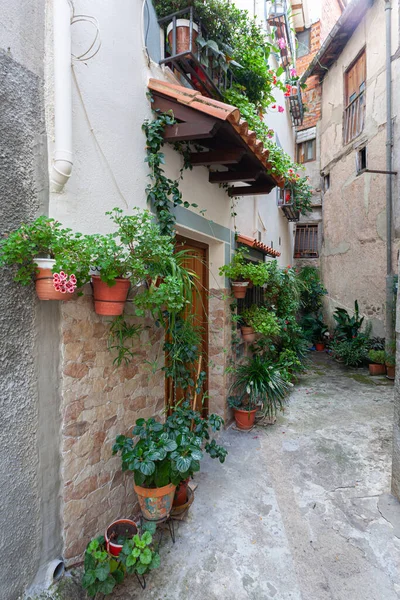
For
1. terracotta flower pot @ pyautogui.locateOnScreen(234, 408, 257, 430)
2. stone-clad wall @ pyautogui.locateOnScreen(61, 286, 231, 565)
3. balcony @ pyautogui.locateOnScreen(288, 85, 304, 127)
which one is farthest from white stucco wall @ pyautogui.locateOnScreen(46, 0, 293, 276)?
balcony @ pyautogui.locateOnScreen(288, 85, 304, 127)

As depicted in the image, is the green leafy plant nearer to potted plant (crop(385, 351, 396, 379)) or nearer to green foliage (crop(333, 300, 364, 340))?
potted plant (crop(385, 351, 396, 379))

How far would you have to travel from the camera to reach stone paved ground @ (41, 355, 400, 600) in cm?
210

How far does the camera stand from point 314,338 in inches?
389

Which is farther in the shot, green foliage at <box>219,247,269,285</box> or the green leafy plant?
green foliage at <box>219,247,269,285</box>

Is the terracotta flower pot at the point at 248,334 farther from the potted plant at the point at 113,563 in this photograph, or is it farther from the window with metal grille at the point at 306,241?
the window with metal grille at the point at 306,241

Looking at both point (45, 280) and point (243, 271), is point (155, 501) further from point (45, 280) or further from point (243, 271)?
point (243, 271)

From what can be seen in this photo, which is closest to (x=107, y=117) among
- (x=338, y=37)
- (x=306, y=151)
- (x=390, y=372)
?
(x=390, y=372)

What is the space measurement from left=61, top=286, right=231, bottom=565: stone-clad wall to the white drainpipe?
0.79 meters

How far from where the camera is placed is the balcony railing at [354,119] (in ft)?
27.1

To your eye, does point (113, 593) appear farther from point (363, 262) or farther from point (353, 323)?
point (363, 262)

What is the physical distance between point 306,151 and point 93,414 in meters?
12.0

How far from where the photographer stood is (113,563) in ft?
6.70

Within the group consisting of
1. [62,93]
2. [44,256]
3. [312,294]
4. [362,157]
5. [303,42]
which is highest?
[303,42]

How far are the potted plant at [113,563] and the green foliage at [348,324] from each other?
7490mm
